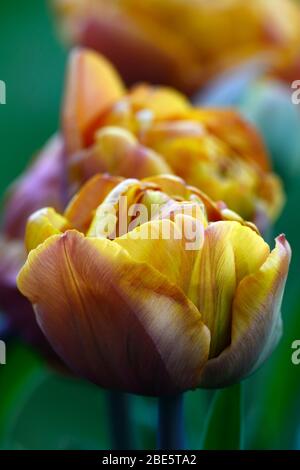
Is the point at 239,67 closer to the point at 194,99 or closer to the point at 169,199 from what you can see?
the point at 194,99

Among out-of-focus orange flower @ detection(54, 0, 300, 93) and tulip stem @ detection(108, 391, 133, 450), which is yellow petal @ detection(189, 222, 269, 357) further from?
out-of-focus orange flower @ detection(54, 0, 300, 93)

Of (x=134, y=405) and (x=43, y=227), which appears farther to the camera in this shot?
(x=134, y=405)

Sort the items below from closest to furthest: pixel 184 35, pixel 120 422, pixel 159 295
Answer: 1. pixel 159 295
2. pixel 120 422
3. pixel 184 35

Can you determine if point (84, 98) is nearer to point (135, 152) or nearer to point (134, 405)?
point (135, 152)

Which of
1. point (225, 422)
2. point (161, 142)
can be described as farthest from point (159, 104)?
point (225, 422)

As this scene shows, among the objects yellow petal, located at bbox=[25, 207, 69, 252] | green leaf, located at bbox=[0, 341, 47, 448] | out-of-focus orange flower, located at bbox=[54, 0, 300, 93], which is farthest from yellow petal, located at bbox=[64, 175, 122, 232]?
out-of-focus orange flower, located at bbox=[54, 0, 300, 93]

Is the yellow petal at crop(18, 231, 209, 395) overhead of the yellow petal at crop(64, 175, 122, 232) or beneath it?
beneath
